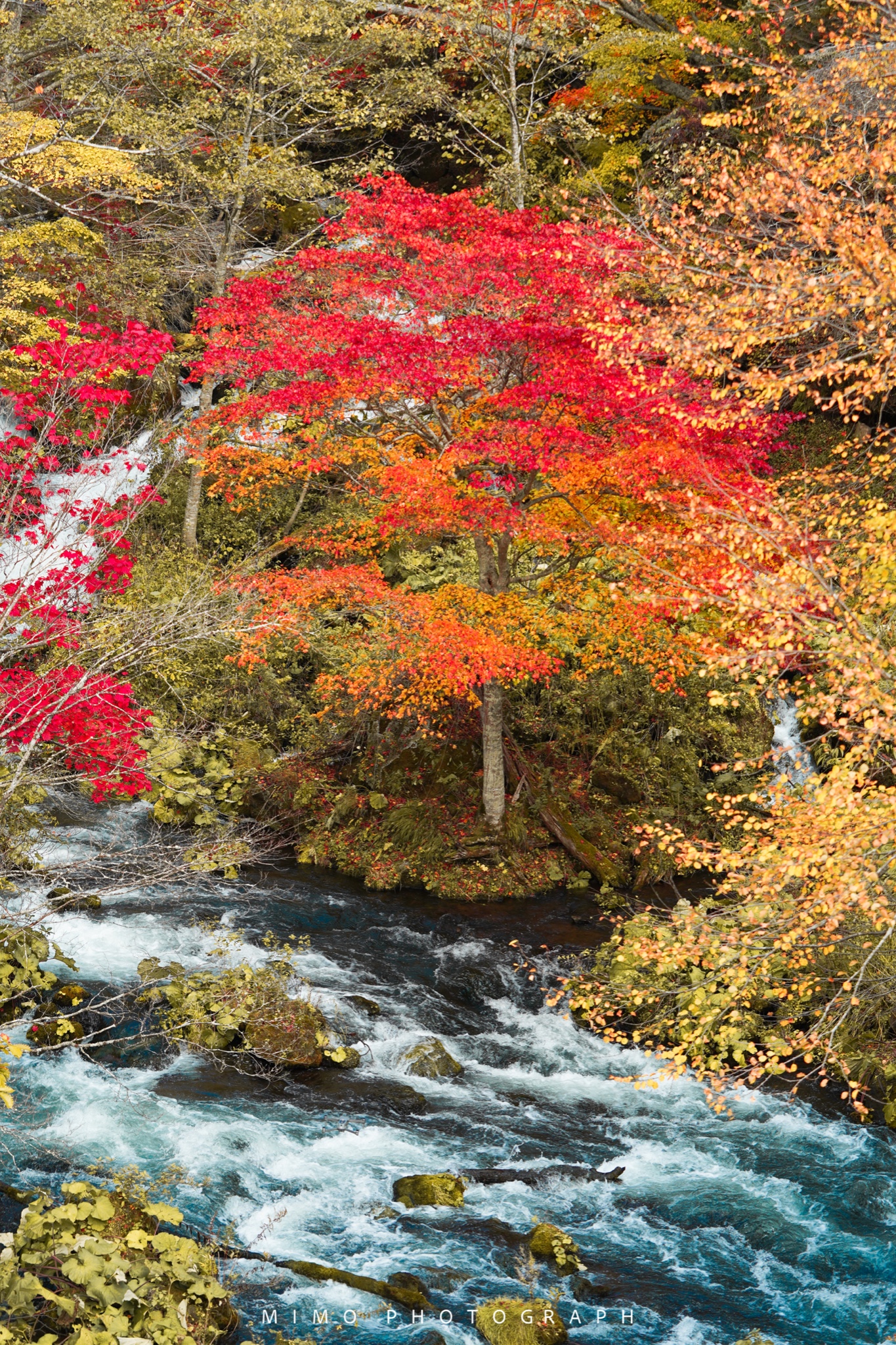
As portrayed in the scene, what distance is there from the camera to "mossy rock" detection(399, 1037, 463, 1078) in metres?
9.94

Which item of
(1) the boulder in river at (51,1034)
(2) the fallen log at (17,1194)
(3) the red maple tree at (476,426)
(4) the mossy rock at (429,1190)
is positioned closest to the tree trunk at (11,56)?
(3) the red maple tree at (476,426)

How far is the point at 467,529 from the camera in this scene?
13.1m

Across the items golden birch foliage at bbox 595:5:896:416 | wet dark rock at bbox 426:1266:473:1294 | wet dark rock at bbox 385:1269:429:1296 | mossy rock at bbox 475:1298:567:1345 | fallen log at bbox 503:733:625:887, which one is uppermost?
golden birch foliage at bbox 595:5:896:416

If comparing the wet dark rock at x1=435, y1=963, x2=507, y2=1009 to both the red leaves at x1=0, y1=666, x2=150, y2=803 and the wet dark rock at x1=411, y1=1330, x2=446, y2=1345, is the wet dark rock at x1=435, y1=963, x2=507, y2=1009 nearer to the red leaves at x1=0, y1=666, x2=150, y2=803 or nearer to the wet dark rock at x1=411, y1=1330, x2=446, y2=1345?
the red leaves at x1=0, y1=666, x2=150, y2=803

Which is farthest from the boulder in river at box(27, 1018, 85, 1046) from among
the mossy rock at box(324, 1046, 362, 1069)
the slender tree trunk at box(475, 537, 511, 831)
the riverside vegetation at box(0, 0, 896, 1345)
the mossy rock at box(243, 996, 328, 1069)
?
the slender tree trunk at box(475, 537, 511, 831)

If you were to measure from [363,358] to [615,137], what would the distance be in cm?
1396

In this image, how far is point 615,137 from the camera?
71.8 feet

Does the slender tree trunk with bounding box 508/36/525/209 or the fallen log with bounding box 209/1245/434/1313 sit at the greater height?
the slender tree trunk with bounding box 508/36/525/209

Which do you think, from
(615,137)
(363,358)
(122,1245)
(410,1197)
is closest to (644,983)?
(410,1197)

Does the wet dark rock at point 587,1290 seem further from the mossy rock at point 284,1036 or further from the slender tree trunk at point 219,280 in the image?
the slender tree trunk at point 219,280

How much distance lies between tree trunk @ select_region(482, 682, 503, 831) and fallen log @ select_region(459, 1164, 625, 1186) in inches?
259

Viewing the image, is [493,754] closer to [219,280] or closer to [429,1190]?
[429,1190]

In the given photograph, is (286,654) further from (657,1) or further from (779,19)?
(657,1)

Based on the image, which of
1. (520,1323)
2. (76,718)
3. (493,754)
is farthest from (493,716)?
(520,1323)
